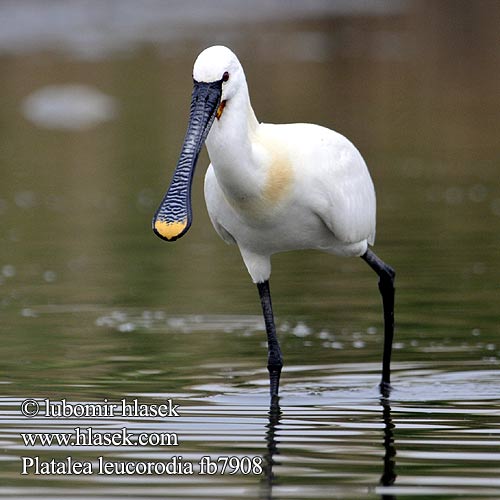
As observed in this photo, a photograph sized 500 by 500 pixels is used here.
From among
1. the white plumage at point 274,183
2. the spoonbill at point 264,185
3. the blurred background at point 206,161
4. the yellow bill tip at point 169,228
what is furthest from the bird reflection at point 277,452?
the blurred background at point 206,161

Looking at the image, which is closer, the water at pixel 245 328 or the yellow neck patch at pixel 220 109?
the water at pixel 245 328

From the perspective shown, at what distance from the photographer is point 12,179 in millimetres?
23672

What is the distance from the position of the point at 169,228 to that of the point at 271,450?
1.24 metres

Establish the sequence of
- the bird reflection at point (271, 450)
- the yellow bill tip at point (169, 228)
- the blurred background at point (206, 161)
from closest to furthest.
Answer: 1. the bird reflection at point (271, 450)
2. the yellow bill tip at point (169, 228)
3. the blurred background at point (206, 161)

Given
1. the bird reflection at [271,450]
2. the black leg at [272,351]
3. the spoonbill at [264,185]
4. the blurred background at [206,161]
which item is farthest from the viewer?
the blurred background at [206,161]

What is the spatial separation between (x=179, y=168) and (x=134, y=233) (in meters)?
9.05

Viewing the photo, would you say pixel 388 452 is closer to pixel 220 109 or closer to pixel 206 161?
pixel 220 109

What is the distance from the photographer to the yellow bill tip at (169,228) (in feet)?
29.0

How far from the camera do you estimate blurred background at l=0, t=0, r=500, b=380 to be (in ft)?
44.5

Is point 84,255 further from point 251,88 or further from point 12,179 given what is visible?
point 251,88

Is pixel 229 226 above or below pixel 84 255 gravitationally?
above

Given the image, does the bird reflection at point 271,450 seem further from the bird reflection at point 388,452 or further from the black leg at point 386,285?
the black leg at point 386,285

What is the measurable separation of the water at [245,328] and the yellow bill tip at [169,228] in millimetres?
922

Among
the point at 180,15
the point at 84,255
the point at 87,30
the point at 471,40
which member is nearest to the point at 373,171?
the point at 84,255
